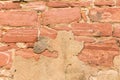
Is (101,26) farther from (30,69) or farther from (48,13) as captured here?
(30,69)

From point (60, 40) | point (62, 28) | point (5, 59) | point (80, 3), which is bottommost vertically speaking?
point (5, 59)

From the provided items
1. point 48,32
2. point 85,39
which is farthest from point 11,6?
point 85,39

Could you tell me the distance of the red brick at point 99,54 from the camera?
9.27 ft

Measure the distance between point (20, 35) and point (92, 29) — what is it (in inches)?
26.1

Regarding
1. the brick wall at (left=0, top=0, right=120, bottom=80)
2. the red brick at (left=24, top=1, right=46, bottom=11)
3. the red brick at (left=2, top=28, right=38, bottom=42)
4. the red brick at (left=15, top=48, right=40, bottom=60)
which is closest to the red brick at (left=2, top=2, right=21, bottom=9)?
the brick wall at (left=0, top=0, right=120, bottom=80)

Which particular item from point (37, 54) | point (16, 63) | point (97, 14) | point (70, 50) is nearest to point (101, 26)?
point (97, 14)

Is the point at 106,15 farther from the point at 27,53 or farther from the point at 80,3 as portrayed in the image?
the point at 27,53

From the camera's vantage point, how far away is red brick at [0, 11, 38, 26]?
117 inches

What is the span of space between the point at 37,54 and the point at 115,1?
0.85 m

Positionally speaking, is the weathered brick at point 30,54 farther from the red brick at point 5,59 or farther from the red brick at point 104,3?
the red brick at point 104,3

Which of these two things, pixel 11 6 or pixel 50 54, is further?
pixel 11 6

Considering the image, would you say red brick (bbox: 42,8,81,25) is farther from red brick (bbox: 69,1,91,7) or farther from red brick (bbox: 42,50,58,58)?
red brick (bbox: 42,50,58,58)

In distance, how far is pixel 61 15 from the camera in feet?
9.62

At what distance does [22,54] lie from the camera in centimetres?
293
